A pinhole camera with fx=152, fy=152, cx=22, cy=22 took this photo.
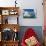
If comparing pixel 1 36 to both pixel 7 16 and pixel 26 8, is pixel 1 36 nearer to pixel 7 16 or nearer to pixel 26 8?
pixel 7 16

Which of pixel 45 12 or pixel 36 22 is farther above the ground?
pixel 45 12

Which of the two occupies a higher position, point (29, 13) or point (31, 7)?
point (31, 7)

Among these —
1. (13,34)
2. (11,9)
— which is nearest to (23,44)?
(13,34)

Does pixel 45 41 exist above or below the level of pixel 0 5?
below

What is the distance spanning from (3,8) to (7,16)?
0.86 ft

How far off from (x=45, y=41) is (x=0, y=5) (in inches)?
66.6

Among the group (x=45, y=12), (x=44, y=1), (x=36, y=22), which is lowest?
(x=36, y=22)

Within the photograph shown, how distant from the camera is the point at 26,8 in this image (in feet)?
14.7

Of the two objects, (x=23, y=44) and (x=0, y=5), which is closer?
(x=23, y=44)

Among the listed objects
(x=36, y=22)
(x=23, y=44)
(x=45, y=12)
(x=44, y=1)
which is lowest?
(x=23, y=44)

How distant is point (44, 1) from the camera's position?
4.45m

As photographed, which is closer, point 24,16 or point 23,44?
point 23,44

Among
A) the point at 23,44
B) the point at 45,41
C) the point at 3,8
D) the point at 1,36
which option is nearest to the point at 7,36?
the point at 1,36

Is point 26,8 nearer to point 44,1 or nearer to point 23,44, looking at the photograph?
point 44,1
